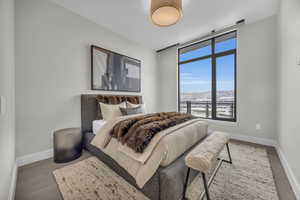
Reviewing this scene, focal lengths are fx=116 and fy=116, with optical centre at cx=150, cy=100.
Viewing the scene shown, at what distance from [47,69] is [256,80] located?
4469 mm

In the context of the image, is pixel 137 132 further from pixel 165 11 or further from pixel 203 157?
pixel 165 11

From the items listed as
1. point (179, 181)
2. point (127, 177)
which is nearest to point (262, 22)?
point (179, 181)

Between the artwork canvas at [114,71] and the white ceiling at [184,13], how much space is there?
704mm

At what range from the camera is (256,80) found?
2.77 metres

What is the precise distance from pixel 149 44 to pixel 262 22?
9.69ft

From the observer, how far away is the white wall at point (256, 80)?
8.51ft

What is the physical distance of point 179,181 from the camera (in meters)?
1.17

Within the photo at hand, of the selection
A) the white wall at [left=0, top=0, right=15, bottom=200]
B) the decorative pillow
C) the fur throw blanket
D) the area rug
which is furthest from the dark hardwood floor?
the decorative pillow

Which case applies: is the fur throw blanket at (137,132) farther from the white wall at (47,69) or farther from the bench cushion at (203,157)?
the white wall at (47,69)

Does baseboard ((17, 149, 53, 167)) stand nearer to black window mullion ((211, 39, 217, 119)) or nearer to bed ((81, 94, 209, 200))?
bed ((81, 94, 209, 200))

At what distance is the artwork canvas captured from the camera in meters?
2.76

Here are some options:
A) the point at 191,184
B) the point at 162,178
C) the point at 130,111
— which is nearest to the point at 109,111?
the point at 130,111

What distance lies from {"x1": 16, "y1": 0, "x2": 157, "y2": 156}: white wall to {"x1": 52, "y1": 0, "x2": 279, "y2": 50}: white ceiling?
359 mm

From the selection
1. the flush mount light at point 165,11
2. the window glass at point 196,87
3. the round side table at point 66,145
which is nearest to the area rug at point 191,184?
the round side table at point 66,145
